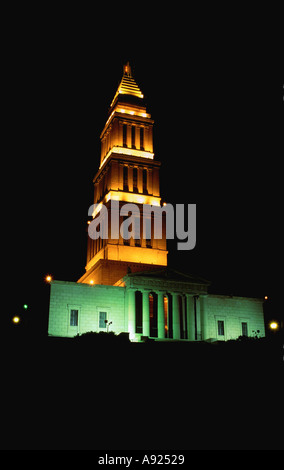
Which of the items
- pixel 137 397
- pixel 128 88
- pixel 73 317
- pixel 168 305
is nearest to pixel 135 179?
pixel 128 88

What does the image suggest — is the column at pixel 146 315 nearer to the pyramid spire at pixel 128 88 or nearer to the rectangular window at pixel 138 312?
the rectangular window at pixel 138 312

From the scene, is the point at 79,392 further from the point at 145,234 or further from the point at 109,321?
the point at 145,234

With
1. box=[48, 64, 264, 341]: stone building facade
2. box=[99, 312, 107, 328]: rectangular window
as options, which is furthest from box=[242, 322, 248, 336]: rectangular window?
box=[99, 312, 107, 328]: rectangular window

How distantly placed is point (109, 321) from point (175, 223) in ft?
62.6

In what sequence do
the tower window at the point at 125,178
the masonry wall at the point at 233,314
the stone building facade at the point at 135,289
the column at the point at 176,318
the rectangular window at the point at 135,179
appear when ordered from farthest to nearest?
the rectangular window at the point at 135,179 < the tower window at the point at 125,178 < the masonry wall at the point at 233,314 < the column at the point at 176,318 < the stone building facade at the point at 135,289

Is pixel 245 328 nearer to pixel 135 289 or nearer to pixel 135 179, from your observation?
pixel 135 289

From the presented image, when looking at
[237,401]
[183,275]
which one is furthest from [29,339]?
[183,275]

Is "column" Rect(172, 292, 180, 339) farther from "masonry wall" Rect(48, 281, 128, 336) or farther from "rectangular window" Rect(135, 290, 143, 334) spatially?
"masonry wall" Rect(48, 281, 128, 336)

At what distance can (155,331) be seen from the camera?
52.7 m

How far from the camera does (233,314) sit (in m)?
54.9

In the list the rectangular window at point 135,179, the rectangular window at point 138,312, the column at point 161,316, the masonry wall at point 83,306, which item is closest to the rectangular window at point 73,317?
the masonry wall at point 83,306

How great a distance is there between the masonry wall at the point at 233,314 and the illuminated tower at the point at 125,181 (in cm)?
934

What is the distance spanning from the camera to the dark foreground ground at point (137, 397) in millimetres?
25359

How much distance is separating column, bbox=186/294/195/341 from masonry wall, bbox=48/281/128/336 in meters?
6.26
